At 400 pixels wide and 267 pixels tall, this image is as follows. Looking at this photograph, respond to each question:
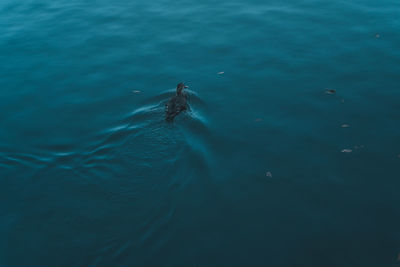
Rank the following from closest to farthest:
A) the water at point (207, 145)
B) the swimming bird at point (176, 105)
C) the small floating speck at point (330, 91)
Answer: the water at point (207, 145)
the swimming bird at point (176, 105)
the small floating speck at point (330, 91)

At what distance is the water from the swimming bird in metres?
0.26

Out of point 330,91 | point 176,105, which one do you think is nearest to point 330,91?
point 330,91

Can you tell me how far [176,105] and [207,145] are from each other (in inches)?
79.2

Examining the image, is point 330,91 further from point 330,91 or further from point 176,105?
point 176,105

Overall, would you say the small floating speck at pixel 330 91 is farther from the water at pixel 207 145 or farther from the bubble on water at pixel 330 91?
the water at pixel 207 145

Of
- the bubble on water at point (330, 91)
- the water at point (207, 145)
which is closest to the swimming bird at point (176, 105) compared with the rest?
the water at point (207, 145)

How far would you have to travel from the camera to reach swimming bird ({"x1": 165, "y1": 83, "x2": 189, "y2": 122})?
11.9 metres

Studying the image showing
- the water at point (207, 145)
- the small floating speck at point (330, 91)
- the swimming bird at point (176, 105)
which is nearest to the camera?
the water at point (207, 145)

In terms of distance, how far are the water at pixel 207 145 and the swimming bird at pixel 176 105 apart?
26 cm

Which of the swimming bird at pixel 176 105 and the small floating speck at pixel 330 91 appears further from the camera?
the small floating speck at pixel 330 91

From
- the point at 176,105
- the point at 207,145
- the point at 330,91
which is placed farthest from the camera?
the point at 330,91

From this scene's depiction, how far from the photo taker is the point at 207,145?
1116cm

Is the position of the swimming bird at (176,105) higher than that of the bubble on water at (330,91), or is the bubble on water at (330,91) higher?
the swimming bird at (176,105)

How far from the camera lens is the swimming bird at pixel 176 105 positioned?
11930mm
